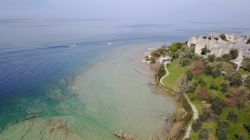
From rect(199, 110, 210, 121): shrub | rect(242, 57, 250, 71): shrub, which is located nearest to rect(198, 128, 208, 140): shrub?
rect(199, 110, 210, 121): shrub

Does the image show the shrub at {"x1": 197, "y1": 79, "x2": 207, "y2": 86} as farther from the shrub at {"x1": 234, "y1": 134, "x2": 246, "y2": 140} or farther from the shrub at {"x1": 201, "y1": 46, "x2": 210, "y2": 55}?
the shrub at {"x1": 201, "y1": 46, "x2": 210, "y2": 55}

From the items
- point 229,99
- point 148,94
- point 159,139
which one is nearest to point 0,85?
point 148,94

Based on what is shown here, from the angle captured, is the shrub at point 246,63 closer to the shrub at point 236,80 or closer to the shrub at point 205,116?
the shrub at point 236,80

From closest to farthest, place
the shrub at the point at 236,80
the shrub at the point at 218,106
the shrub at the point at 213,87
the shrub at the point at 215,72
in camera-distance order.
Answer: the shrub at the point at 218,106 < the shrub at the point at 236,80 < the shrub at the point at 213,87 < the shrub at the point at 215,72

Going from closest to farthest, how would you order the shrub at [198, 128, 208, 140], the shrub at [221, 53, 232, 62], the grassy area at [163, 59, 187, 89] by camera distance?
the shrub at [198, 128, 208, 140]
the grassy area at [163, 59, 187, 89]
the shrub at [221, 53, 232, 62]

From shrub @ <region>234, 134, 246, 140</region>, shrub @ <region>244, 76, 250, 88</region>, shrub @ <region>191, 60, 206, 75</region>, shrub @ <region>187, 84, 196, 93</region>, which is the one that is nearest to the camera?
shrub @ <region>234, 134, 246, 140</region>

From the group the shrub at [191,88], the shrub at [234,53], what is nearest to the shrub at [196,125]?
the shrub at [191,88]
